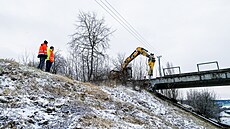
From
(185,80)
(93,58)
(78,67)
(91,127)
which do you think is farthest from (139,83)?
(78,67)

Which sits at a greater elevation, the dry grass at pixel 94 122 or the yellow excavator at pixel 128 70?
the yellow excavator at pixel 128 70

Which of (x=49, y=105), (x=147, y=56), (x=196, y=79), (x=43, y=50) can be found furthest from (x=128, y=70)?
(x=49, y=105)

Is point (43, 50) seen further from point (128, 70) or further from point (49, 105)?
point (128, 70)

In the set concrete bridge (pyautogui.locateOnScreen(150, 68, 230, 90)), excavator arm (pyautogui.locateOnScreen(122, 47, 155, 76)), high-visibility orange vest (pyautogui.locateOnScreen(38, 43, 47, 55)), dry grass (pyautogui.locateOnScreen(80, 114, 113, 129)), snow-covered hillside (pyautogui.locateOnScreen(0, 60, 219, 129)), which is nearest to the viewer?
snow-covered hillside (pyautogui.locateOnScreen(0, 60, 219, 129))

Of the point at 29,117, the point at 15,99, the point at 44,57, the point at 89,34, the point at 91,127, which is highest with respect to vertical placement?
the point at 89,34

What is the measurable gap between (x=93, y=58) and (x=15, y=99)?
43.0 feet

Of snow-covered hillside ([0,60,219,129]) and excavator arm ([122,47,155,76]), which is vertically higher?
excavator arm ([122,47,155,76])

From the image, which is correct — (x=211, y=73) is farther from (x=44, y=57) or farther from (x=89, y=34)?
(x=44, y=57)

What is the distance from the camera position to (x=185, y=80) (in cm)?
1666

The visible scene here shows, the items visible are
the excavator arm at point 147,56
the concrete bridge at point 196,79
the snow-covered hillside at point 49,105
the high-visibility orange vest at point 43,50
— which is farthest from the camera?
the excavator arm at point 147,56

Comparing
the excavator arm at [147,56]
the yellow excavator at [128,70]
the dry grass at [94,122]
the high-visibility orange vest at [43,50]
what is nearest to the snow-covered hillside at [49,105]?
the dry grass at [94,122]

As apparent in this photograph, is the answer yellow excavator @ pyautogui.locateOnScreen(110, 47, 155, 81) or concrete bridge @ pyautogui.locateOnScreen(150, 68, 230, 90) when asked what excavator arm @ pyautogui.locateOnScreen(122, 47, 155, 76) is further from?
concrete bridge @ pyautogui.locateOnScreen(150, 68, 230, 90)

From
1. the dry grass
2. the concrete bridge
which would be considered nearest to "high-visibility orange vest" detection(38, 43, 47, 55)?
the dry grass

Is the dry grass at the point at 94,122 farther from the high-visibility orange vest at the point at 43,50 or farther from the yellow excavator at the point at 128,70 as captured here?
the yellow excavator at the point at 128,70
